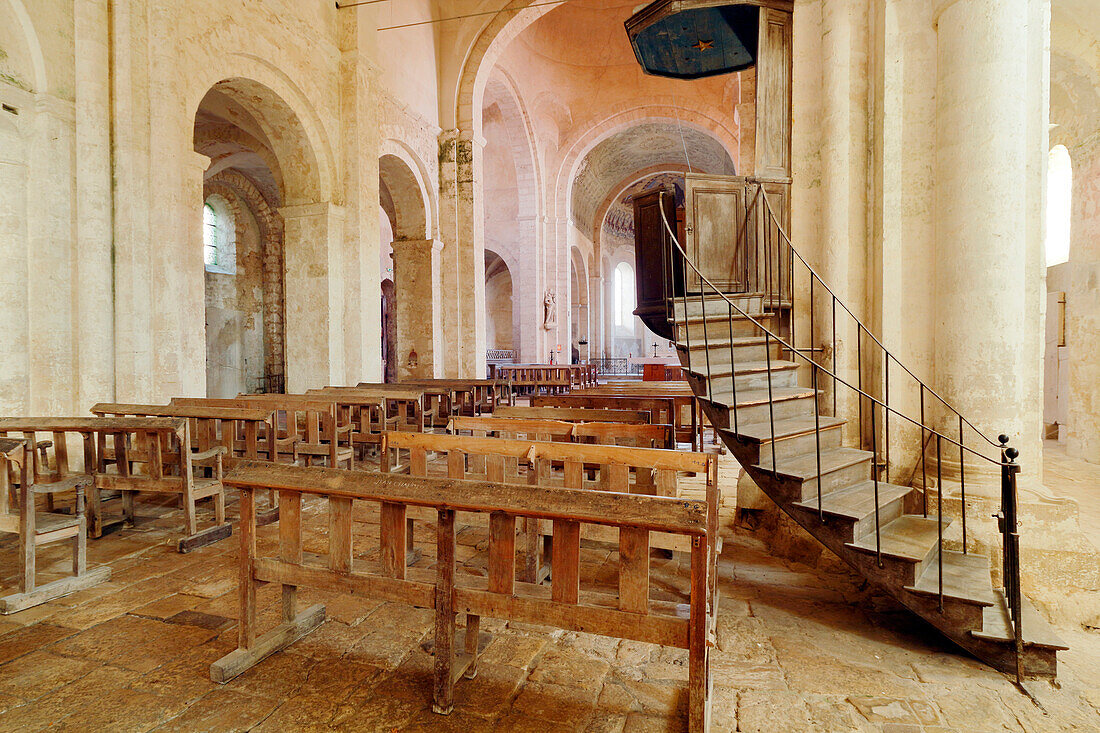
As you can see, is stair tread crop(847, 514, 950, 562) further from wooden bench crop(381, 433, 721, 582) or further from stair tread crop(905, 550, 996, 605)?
wooden bench crop(381, 433, 721, 582)

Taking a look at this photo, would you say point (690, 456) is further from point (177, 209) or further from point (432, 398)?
point (177, 209)

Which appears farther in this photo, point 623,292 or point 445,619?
point 623,292

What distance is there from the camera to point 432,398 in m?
7.70

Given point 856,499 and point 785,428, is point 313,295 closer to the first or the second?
point 785,428

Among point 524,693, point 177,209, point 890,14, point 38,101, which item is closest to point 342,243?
point 177,209

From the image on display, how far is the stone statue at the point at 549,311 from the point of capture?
59.7ft

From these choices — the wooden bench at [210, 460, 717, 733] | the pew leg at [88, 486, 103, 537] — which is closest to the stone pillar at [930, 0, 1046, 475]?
the wooden bench at [210, 460, 717, 733]

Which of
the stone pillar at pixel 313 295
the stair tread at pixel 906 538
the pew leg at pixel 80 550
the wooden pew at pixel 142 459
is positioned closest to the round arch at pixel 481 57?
the stone pillar at pixel 313 295

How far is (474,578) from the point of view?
2357 millimetres

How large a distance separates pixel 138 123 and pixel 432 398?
4.50 m

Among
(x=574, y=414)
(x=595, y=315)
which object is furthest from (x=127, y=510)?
(x=595, y=315)

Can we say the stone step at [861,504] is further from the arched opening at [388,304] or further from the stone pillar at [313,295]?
the arched opening at [388,304]

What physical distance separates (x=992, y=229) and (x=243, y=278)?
15.7 meters

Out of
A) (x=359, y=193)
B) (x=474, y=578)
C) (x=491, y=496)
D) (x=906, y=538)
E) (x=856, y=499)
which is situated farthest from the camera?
(x=359, y=193)
